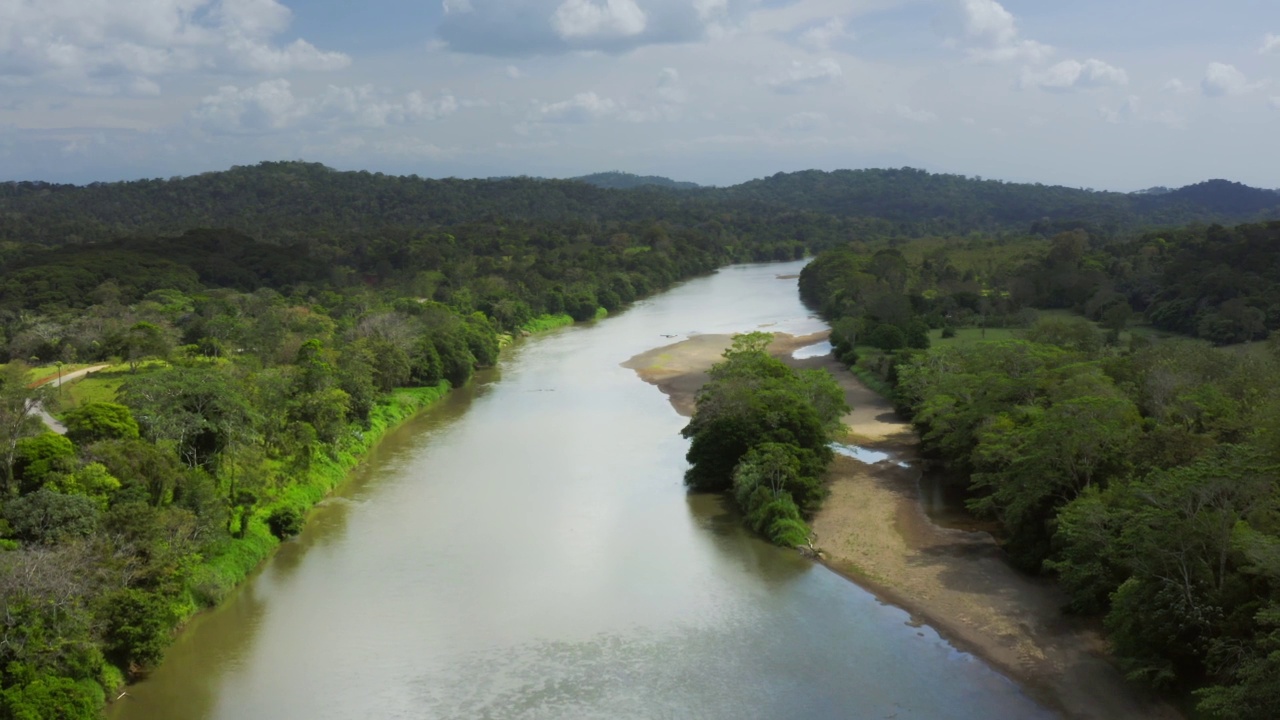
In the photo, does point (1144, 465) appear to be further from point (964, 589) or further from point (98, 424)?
point (98, 424)

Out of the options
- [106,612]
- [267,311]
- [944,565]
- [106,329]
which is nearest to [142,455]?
[106,612]

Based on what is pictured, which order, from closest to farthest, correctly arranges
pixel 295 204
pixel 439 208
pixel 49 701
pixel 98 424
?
pixel 49 701 → pixel 98 424 → pixel 295 204 → pixel 439 208

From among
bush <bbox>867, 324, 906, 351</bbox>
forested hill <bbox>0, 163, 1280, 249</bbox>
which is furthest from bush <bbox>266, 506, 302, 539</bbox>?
forested hill <bbox>0, 163, 1280, 249</bbox>

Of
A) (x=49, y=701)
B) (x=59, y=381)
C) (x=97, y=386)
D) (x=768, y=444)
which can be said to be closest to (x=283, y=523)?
(x=49, y=701)

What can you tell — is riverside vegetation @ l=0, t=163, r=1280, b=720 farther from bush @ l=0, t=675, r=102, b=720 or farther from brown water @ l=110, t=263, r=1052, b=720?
Answer: brown water @ l=110, t=263, r=1052, b=720

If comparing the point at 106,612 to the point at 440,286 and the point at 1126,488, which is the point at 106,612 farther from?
the point at 440,286

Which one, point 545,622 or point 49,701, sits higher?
point 49,701

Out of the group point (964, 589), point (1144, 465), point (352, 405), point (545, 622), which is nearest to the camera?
point (545, 622)

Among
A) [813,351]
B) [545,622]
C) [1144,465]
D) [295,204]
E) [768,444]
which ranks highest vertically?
[295,204]
